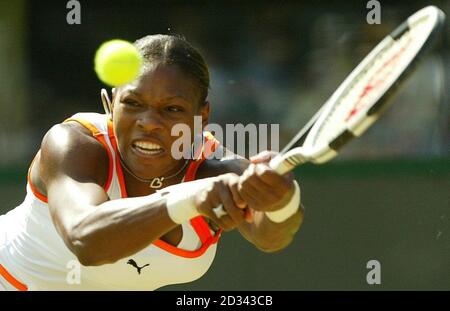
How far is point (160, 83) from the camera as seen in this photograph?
3.27m

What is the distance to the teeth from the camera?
3299 millimetres

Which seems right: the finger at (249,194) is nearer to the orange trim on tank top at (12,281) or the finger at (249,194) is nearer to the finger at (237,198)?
the finger at (237,198)

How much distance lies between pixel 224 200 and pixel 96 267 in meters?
0.94

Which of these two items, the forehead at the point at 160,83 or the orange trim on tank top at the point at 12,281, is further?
the orange trim on tank top at the point at 12,281

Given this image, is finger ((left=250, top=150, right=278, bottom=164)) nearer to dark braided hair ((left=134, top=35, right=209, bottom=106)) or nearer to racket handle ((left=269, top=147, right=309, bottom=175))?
racket handle ((left=269, top=147, right=309, bottom=175))

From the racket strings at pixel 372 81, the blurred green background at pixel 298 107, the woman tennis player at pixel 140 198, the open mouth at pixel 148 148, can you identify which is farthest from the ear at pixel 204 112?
the blurred green background at pixel 298 107

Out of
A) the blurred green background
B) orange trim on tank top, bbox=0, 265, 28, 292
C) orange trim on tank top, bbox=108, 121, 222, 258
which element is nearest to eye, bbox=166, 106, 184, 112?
orange trim on tank top, bbox=108, 121, 222, 258

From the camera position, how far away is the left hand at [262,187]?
264 cm

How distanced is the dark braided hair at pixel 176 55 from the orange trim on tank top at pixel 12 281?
1016 mm

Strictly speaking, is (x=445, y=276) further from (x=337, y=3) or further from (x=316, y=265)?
(x=337, y=3)

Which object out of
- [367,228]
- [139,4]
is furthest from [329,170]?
[139,4]

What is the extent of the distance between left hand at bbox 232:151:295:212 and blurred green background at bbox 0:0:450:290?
129 inches

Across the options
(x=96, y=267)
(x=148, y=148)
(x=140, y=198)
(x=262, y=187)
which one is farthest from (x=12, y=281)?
(x=262, y=187)

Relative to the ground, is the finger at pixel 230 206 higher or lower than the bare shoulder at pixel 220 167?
lower
